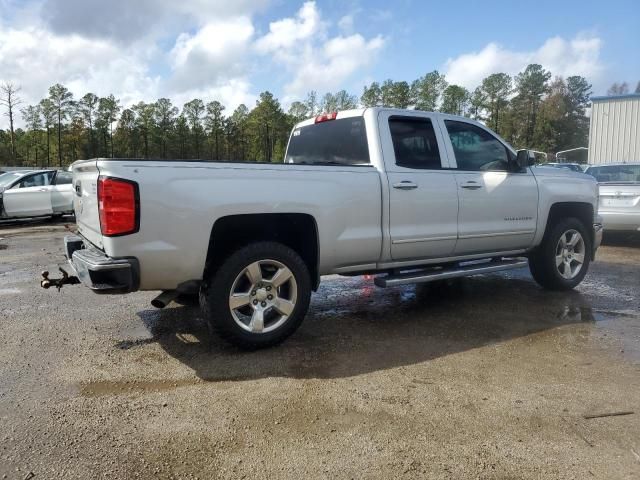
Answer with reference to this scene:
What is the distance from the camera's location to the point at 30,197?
14141 mm

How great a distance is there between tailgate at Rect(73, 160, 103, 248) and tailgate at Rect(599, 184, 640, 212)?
891 centimetres

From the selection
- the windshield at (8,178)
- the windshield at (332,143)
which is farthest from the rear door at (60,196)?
the windshield at (332,143)

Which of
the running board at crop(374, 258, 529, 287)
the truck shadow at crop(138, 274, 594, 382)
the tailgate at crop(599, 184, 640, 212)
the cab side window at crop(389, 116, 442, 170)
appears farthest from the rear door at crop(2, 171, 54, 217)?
the tailgate at crop(599, 184, 640, 212)

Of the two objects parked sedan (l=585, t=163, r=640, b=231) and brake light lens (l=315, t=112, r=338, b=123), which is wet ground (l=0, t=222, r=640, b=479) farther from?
parked sedan (l=585, t=163, r=640, b=231)

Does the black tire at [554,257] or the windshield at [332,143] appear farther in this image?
the black tire at [554,257]

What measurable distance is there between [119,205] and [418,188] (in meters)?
2.66

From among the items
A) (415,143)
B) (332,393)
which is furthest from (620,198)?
(332,393)

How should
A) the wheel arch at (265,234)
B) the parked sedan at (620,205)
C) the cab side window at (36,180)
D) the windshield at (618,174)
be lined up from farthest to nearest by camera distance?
the cab side window at (36,180), the windshield at (618,174), the parked sedan at (620,205), the wheel arch at (265,234)

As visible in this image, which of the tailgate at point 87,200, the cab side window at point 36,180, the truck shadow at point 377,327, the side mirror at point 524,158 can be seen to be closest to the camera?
the tailgate at point 87,200

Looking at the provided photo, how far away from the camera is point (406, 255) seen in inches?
187

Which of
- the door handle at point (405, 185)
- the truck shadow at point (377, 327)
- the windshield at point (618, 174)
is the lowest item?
the truck shadow at point (377, 327)

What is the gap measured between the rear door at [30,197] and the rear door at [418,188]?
12.8 m

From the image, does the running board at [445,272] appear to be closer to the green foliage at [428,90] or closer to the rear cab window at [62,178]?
the rear cab window at [62,178]

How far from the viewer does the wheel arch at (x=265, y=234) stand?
12.8 ft
